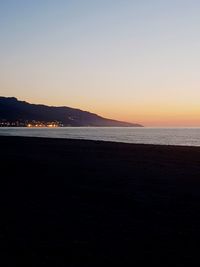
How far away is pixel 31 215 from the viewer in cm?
1214

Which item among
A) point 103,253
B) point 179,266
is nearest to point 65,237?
point 103,253

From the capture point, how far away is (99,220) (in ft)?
38.4

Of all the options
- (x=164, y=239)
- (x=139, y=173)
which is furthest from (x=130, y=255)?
(x=139, y=173)

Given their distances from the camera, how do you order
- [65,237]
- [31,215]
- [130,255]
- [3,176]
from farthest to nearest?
[3,176] < [31,215] < [65,237] < [130,255]

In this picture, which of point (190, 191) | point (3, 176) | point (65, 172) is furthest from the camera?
point (65, 172)

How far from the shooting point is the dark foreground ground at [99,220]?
8680mm

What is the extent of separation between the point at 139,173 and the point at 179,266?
14.9 m

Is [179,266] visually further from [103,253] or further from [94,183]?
[94,183]

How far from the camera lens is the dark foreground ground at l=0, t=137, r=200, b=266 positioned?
8.68 meters

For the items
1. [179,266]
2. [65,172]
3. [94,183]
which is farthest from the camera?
[65,172]

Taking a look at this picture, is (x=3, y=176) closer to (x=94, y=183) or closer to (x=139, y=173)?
(x=94, y=183)

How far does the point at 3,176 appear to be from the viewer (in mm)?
20781

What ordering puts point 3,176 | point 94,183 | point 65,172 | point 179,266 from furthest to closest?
point 65,172 → point 3,176 → point 94,183 → point 179,266

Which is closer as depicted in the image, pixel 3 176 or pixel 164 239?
pixel 164 239
